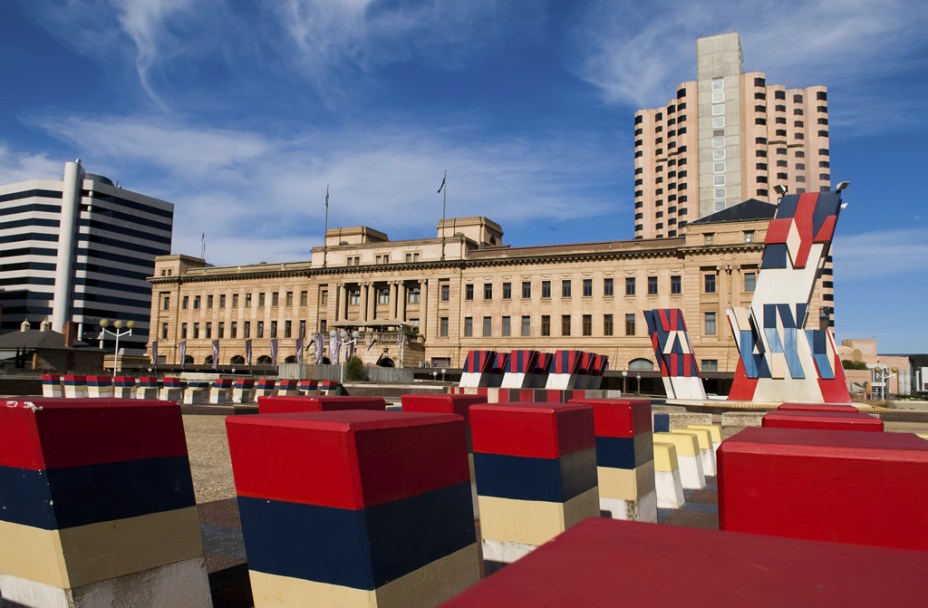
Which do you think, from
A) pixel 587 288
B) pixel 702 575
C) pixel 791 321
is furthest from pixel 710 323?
pixel 702 575

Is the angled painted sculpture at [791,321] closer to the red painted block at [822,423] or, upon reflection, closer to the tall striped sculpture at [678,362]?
the tall striped sculpture at [678,362]

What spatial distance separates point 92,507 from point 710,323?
59.4 meters

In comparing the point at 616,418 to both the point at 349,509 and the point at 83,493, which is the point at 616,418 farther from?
the point at 83,493

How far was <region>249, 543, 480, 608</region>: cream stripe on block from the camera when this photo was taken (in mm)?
3465

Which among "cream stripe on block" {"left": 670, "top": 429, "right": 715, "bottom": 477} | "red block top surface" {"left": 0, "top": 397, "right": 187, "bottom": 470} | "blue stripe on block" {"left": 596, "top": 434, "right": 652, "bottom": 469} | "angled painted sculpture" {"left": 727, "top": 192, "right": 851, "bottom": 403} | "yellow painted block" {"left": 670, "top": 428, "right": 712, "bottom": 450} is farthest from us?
"angled painted sculpture" {"left": 727, "top": 192, "right": 851, "bottom": 403}

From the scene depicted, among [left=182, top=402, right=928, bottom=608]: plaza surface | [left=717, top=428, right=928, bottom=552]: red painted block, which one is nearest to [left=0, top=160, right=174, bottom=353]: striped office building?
[left=182, top=402, right=928, bottom=608]: plaza surface

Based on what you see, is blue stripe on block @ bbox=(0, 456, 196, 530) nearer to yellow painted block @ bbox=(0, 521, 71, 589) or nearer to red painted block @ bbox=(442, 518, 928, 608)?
yellow painted block @ bbox=(0, 521, 71, 589)

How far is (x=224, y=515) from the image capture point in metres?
7.95

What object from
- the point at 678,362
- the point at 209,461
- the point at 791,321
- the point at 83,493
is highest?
the point at 791,321

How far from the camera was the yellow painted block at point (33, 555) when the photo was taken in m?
3.93

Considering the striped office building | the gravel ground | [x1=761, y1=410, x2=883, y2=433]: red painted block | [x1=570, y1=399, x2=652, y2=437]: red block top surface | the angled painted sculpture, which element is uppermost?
the striped office building

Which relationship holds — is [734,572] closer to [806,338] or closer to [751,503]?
[751,503]

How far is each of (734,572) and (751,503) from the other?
1657 millimetres

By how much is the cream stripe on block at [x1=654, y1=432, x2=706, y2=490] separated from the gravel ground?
6392mm
